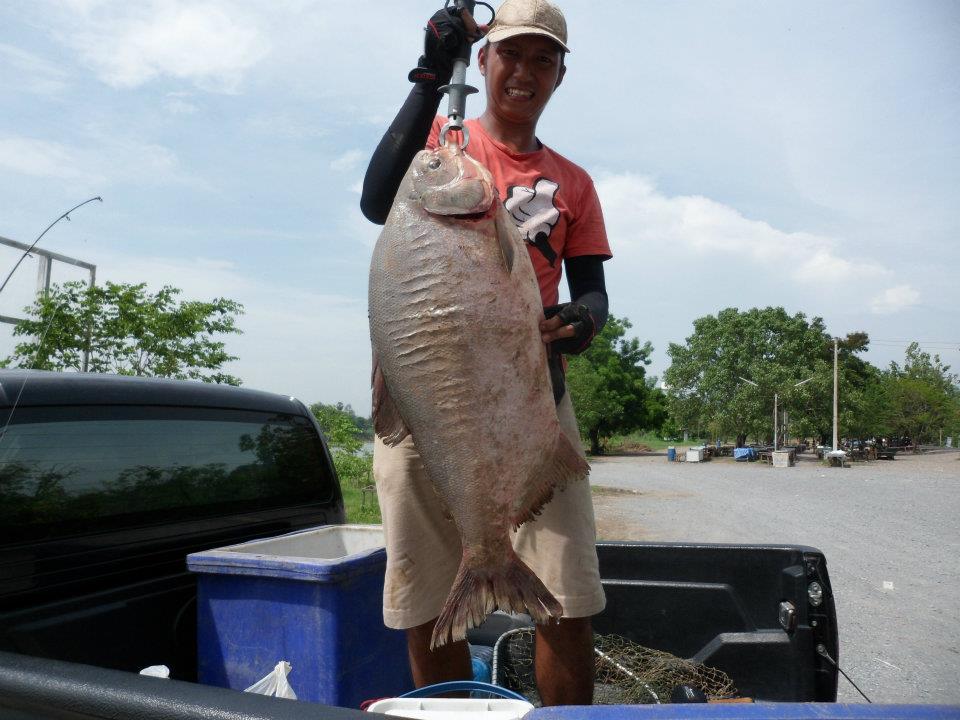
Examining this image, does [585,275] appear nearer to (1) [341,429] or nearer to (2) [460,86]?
(2) [460,86]

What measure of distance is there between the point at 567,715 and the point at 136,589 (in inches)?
64.1

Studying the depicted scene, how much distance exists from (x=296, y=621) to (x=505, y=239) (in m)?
1.25

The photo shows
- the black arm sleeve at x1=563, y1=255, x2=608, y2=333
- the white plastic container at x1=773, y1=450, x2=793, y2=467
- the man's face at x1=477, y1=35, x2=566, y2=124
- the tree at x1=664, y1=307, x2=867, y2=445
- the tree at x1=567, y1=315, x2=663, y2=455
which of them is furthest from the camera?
the tree at x1=664, y1=307, x2=867, y2=445

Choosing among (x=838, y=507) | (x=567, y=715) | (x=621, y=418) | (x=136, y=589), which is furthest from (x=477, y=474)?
(x=621, y=418)

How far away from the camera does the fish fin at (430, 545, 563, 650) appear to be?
1.83 meters

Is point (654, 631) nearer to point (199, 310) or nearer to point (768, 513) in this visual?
point (199, 310)

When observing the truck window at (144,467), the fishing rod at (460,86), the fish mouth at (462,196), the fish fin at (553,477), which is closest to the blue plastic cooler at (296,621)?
the truck window at (144,467)

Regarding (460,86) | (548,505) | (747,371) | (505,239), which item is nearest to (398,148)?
(460,86)

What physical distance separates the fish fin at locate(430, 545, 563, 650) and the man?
388 millimetres

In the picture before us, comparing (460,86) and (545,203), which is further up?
(460,86)

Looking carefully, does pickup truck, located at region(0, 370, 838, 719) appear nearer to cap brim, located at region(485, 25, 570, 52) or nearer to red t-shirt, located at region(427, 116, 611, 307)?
red t-shirt, located at region(427, 116, 611, 307)

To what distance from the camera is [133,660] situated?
7.21 ft

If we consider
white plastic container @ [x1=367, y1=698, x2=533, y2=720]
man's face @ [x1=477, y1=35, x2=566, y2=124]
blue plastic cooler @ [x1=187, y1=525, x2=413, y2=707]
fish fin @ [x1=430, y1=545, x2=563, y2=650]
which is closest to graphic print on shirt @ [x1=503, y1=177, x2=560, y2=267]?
man's face @ [x1=477, y1=35, x2=566, y2=124]

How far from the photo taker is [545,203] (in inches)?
93.4
